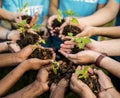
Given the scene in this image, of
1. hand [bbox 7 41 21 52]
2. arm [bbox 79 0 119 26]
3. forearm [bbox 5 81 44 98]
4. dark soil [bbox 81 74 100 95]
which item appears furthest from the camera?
arm [bbox 79 0 119 26]

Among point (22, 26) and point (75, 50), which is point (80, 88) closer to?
point (75, 50)

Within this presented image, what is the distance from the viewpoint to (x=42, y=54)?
3043mm

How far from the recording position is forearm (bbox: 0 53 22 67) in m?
3.07

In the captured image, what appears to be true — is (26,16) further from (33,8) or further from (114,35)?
(114,35)

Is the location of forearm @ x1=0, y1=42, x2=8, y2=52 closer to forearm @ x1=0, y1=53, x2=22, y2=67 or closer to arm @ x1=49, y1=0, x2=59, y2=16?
forearm @ x1=0, y1=53, x2=22, y2=67

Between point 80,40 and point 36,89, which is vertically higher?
point 80,40

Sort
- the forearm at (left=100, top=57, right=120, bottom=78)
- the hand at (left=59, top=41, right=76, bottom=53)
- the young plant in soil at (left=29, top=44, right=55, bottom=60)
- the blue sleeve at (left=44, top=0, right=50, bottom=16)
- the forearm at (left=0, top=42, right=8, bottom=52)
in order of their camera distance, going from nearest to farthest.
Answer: the forearm at (left=100, top=57, right=120, bottom=78), the young plant in soil at (left=29, top=44, right=55, bottom=60), the hand at (left=59, top=41, right=76, bottom=53), the forearm at (left=0, top=42, right=8, bottom=52), the blue sleeve at (left=44, top=0, right=50, bottom=16)

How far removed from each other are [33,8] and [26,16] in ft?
1.11

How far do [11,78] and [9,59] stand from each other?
35 centimetres

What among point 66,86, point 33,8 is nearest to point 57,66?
point 66,86

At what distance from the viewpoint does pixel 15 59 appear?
308cm

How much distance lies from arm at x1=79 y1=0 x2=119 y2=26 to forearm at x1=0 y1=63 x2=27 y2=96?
1.26 m

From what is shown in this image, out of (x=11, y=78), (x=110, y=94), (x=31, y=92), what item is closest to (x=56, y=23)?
(x=11, y=78)

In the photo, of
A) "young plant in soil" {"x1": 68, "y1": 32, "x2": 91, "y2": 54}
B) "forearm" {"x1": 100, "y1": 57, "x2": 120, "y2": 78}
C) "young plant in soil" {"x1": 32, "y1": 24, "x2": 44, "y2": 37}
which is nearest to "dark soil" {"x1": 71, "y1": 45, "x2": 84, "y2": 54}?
"young plant in soil" {"x1": 68, "y1": 32, "x2": 91, "y2": 54}
